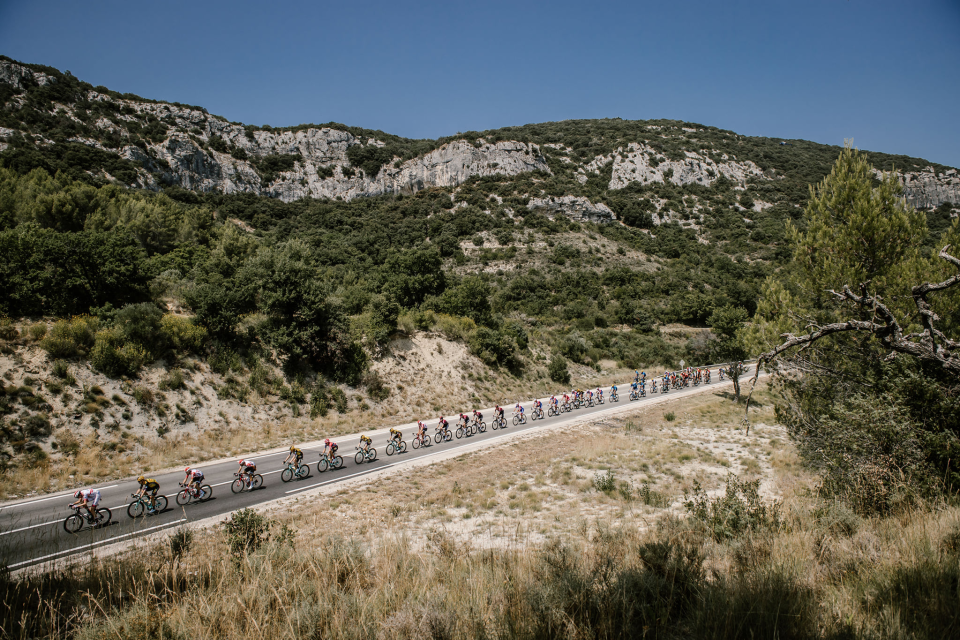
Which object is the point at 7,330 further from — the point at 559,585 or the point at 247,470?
the point at 559,585

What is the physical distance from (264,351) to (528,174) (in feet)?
285

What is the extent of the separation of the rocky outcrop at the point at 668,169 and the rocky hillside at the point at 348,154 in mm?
344

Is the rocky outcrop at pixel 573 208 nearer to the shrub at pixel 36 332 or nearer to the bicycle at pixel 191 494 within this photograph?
the shrub at pixel 36 332

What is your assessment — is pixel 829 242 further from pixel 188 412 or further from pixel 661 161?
pixel 661 161

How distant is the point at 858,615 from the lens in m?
3.43

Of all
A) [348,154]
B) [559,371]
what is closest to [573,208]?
[559,371]

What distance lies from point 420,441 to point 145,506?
34.6 ft

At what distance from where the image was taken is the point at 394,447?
59.0ft

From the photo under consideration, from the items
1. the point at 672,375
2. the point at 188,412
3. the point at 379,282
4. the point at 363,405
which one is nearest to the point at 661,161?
the point at 672,375

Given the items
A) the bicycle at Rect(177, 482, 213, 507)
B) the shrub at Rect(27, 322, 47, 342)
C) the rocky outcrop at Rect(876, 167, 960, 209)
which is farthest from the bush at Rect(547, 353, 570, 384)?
the rocky outcrop at Rect(876, 167, 960, 209)

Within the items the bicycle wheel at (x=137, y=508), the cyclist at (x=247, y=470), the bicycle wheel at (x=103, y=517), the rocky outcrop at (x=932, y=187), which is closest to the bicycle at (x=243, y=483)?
the cyclist at (x=247, y=470)

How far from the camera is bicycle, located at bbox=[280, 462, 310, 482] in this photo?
14.1 m

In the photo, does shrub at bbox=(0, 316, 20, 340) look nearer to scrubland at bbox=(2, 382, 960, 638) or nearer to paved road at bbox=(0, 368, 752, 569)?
paved road at bbox=(0, 368, 752, 569)

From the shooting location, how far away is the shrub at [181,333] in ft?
65.6
